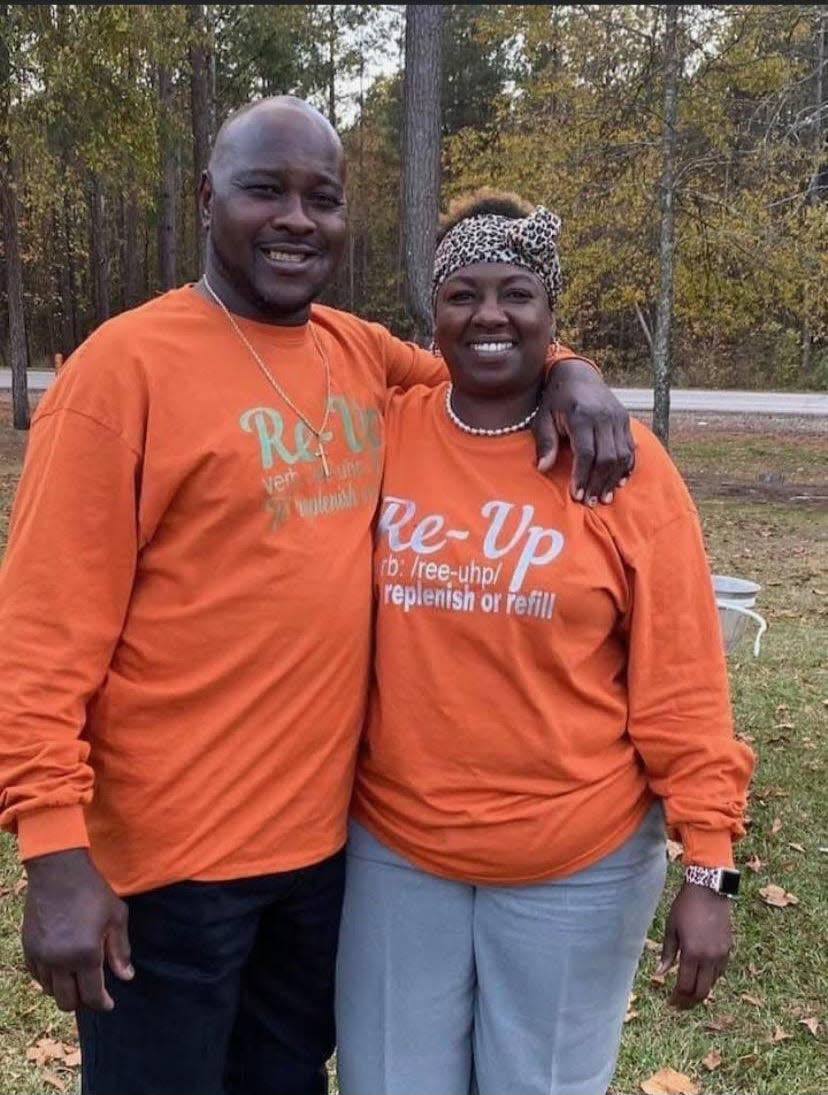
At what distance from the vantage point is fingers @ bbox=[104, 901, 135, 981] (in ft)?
6.08

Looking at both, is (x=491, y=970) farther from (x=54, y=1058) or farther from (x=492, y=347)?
(x=54, y=1058)

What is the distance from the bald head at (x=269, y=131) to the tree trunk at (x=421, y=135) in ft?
22.6

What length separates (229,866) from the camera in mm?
1960

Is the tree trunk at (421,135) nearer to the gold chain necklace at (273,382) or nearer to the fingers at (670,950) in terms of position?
the gold chain necklace at (273,382)

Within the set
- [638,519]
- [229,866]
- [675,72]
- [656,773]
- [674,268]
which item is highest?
[675,72]

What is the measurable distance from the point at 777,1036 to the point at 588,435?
7.58ft

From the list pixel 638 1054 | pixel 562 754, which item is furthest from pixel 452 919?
pixel 638 1054

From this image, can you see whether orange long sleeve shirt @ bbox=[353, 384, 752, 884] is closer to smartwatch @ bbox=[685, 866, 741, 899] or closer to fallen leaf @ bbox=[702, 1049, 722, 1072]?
smartwatch @ bbox=[685, 866, 741, 899]

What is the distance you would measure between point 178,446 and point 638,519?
85 cm

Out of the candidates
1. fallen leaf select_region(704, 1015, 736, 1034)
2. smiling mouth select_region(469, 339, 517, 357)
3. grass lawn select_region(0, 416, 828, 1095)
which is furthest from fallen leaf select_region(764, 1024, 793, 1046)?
smiling mouth select_region(469, 339, 517, 357)

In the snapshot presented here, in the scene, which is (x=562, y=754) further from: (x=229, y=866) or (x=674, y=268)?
(x=674, y=268)

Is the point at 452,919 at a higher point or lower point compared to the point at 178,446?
lower

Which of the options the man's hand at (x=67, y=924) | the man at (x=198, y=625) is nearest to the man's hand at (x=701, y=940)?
the man at (x=198, y=625)

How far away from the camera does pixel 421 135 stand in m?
9.16
